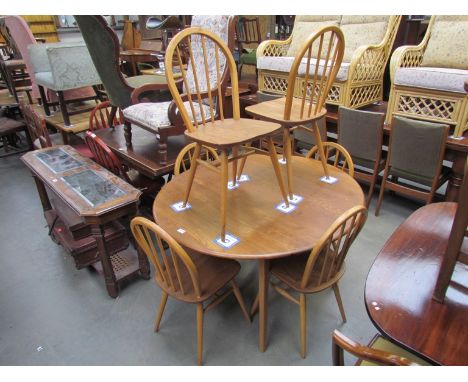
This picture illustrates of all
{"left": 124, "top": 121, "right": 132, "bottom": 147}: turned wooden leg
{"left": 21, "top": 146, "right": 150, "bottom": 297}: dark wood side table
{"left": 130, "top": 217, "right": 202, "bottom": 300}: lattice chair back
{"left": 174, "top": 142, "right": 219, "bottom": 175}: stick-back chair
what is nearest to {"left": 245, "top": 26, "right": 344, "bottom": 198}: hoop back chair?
{"left": 174, "top": 142, "right": 219, "bottom": 175}: stick-back chair

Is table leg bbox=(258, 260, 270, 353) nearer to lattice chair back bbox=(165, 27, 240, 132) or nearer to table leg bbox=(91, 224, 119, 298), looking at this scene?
lattice chair back bbox=(165, 27, 240, 132)

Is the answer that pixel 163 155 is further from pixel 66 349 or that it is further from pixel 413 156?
pixel 413 156

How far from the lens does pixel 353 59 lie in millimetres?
2621

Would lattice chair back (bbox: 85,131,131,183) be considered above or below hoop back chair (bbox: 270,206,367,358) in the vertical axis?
above

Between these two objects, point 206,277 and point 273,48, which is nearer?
point 206,277

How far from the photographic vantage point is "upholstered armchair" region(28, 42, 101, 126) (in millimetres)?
3002

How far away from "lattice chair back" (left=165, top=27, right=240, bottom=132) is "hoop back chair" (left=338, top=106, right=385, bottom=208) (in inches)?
42.4

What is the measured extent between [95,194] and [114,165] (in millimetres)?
452

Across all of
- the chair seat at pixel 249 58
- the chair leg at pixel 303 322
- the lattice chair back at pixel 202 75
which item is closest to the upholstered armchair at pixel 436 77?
the lattice chair back at pixel 202 75

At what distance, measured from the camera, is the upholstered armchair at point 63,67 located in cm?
300

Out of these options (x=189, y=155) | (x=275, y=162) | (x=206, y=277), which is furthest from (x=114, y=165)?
(x=275, y=162)

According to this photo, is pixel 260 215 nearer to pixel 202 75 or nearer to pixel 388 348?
pixel 388 348

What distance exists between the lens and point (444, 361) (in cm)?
78
